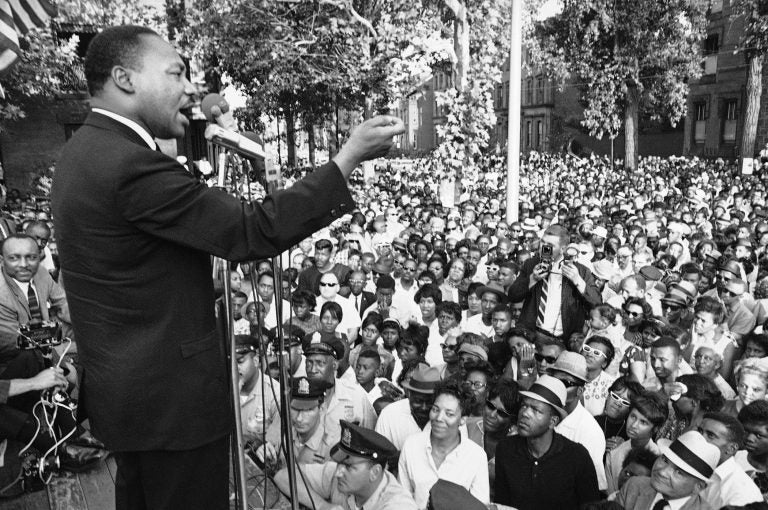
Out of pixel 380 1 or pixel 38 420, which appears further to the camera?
pixel 380 1

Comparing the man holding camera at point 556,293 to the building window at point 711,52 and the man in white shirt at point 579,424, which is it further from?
the building window at point 711,52

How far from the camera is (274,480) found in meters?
3.53

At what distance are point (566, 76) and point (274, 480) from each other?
84.5 feet

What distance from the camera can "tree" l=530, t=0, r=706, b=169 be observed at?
2470cm

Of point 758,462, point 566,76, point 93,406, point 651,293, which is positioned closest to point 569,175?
point 566,76

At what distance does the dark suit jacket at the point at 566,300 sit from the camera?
5816 mm

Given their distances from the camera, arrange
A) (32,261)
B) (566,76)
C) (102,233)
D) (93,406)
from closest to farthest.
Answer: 1. (102,233)
2. (93,406)
3. (32,261)
4. (566,76)

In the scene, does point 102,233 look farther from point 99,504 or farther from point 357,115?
point 357,115

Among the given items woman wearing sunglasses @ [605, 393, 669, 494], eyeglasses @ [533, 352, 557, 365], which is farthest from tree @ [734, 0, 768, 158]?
woman wearing sunglasses @ [605, 393, 669, 494]

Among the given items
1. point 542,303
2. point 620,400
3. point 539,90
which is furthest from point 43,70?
point 539,90

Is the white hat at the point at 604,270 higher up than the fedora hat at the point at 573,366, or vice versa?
the fedora hat at the point at 573,366

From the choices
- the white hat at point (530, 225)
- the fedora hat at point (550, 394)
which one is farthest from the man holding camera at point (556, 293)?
the white hat at point (530, 225)

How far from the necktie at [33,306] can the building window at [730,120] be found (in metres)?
31.3

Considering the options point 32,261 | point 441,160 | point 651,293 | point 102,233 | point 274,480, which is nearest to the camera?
point 102,233
